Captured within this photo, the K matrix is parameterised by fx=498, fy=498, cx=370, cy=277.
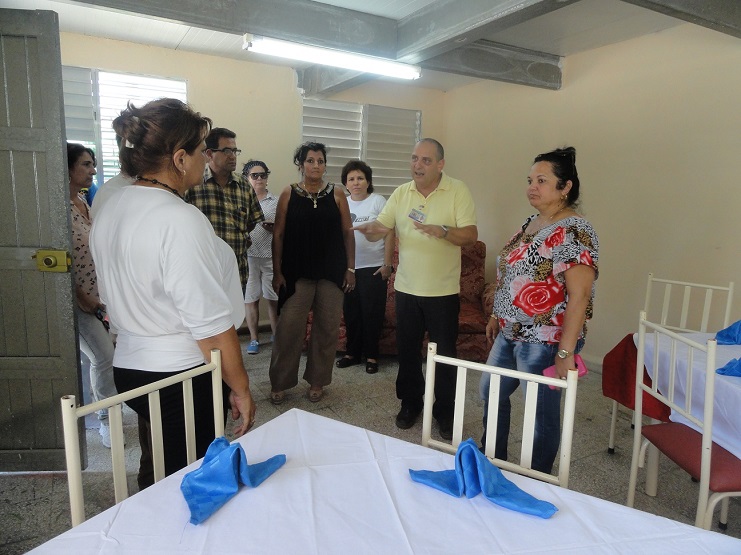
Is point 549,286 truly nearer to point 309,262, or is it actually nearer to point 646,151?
point 309,262

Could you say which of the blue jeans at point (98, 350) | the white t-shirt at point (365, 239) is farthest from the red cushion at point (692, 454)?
the blue jeans at point (98, 350)

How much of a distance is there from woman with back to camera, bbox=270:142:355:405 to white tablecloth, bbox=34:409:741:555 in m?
1.85

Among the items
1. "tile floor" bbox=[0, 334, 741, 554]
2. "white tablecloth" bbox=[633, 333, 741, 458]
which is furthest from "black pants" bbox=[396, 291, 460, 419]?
"white tablecloth" bbox=[633, 333, 741, 458]

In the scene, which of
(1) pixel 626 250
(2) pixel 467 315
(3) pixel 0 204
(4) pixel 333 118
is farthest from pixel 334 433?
(4) pixel 333 118

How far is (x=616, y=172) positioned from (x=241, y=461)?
351 centimetres

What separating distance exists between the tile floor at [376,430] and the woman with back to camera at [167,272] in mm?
1059

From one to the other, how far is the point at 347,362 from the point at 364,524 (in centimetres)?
290

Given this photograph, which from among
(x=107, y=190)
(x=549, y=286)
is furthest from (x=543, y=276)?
(x=107, y=190)

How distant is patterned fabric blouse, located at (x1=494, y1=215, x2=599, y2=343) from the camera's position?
1756 millimetres

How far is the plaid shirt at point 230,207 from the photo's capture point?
8.71 feet

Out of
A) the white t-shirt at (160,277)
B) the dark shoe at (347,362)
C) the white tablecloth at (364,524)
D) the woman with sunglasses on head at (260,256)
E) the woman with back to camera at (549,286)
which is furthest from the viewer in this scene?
the woman with sunglasses on head at (260,256)

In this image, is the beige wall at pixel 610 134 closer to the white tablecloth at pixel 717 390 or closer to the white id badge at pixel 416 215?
the white tablecloth at pixel 717 390

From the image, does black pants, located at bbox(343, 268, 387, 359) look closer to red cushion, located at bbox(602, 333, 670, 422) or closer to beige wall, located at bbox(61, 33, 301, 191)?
beige wall, located at bbox(61, 33, 301, 191)

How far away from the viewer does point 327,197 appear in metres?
2.93
